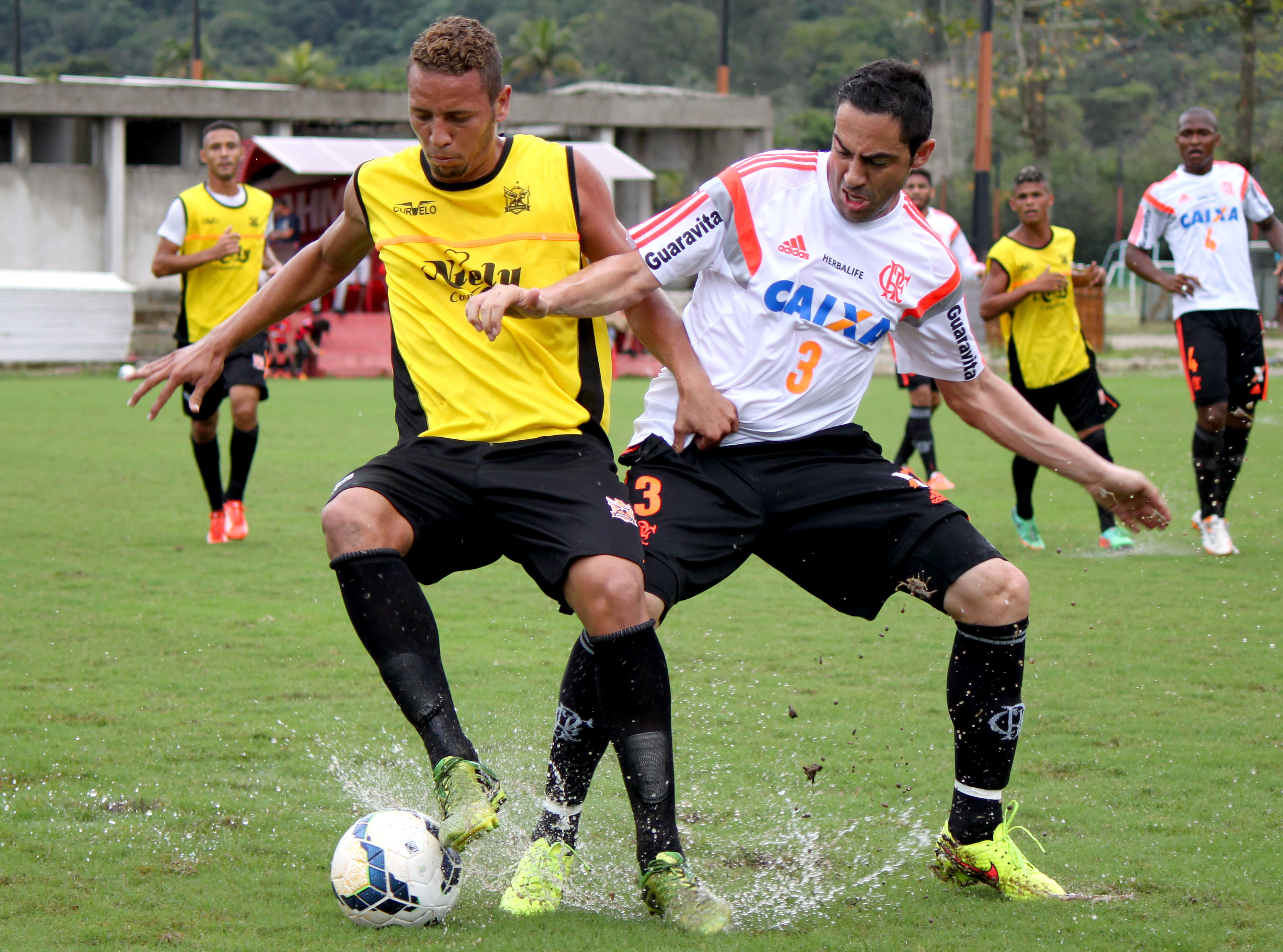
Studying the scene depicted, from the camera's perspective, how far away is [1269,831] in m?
3.94

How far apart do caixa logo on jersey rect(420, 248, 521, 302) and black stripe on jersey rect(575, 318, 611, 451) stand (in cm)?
24

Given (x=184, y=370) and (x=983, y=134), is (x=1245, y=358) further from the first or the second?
(x=983, y=134)

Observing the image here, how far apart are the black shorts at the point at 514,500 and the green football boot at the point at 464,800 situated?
0.47 metres

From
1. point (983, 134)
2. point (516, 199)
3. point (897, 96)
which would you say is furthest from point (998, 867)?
point (983, 134)

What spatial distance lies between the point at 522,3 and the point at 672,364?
286 feet

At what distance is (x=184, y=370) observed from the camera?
12.4 feet

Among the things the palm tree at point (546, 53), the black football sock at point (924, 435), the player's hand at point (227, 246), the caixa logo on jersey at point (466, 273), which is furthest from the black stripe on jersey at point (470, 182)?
the palm tree at point (546, 53)

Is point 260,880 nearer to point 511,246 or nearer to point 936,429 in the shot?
point 511,246

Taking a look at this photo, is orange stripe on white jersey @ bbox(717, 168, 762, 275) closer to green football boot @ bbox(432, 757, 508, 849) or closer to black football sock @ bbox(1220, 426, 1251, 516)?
green football boot @ bbox(432, 757, 508, 849)

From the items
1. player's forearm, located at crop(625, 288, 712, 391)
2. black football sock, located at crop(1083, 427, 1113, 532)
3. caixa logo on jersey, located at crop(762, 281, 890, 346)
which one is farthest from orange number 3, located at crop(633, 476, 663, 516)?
black football sock, located at crop(1083, 427, 1113, 532)

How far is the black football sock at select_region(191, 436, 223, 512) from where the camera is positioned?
868 cm

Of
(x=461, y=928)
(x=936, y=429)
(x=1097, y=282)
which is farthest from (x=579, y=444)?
(x=936, y=429)

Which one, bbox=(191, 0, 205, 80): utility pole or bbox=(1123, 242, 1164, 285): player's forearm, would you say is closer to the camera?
bbox=(1123, 242, 1164, 285): player's forearm

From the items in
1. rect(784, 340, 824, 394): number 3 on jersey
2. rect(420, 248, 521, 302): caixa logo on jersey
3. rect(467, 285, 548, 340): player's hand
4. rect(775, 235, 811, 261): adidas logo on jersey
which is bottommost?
rect(784, 340, 824, 394): number 3 on jersey
